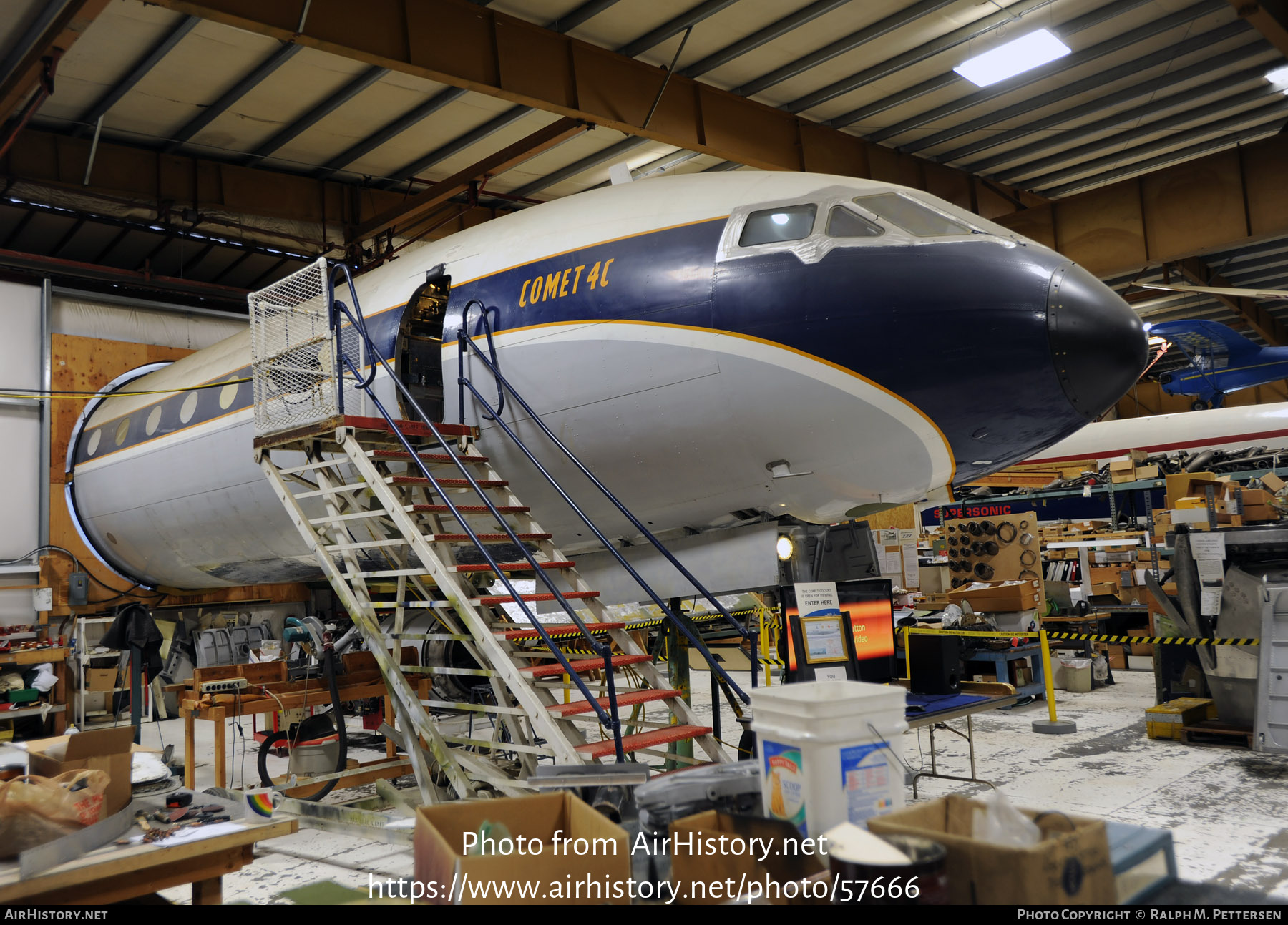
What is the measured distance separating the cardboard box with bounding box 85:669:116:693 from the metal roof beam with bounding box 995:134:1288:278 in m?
16.3

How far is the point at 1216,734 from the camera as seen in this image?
848cm

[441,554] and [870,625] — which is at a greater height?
[441,554]

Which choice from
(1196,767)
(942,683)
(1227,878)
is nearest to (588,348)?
(942,683)

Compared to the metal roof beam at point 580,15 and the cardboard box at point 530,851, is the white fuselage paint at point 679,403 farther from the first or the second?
the metal roof beam at point 580,15

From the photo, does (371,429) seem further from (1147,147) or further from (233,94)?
(1147,147)

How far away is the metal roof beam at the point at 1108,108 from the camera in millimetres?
12891

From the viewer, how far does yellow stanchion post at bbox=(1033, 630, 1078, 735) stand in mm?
9273

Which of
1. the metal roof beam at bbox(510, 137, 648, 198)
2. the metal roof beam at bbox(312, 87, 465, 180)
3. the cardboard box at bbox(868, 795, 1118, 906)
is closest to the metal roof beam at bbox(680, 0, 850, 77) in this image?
the metal roof beam at bbox(510, 137, 648, 198)

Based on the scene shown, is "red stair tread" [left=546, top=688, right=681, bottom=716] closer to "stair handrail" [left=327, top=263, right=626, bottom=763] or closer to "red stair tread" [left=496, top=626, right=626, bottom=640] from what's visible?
"stair handrail" [left=327, top=263, right=626, bottom=763]

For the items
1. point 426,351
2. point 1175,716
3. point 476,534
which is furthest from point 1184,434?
point 476,534

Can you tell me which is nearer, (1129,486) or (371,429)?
(371,429)

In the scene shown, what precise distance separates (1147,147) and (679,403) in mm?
13404

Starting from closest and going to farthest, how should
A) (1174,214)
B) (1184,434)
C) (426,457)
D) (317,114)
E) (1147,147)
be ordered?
(426,457) < (317,114) < (1174,214) < (1147,147) < (1184,434)

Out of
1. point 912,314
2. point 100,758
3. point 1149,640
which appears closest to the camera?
point 100,758
